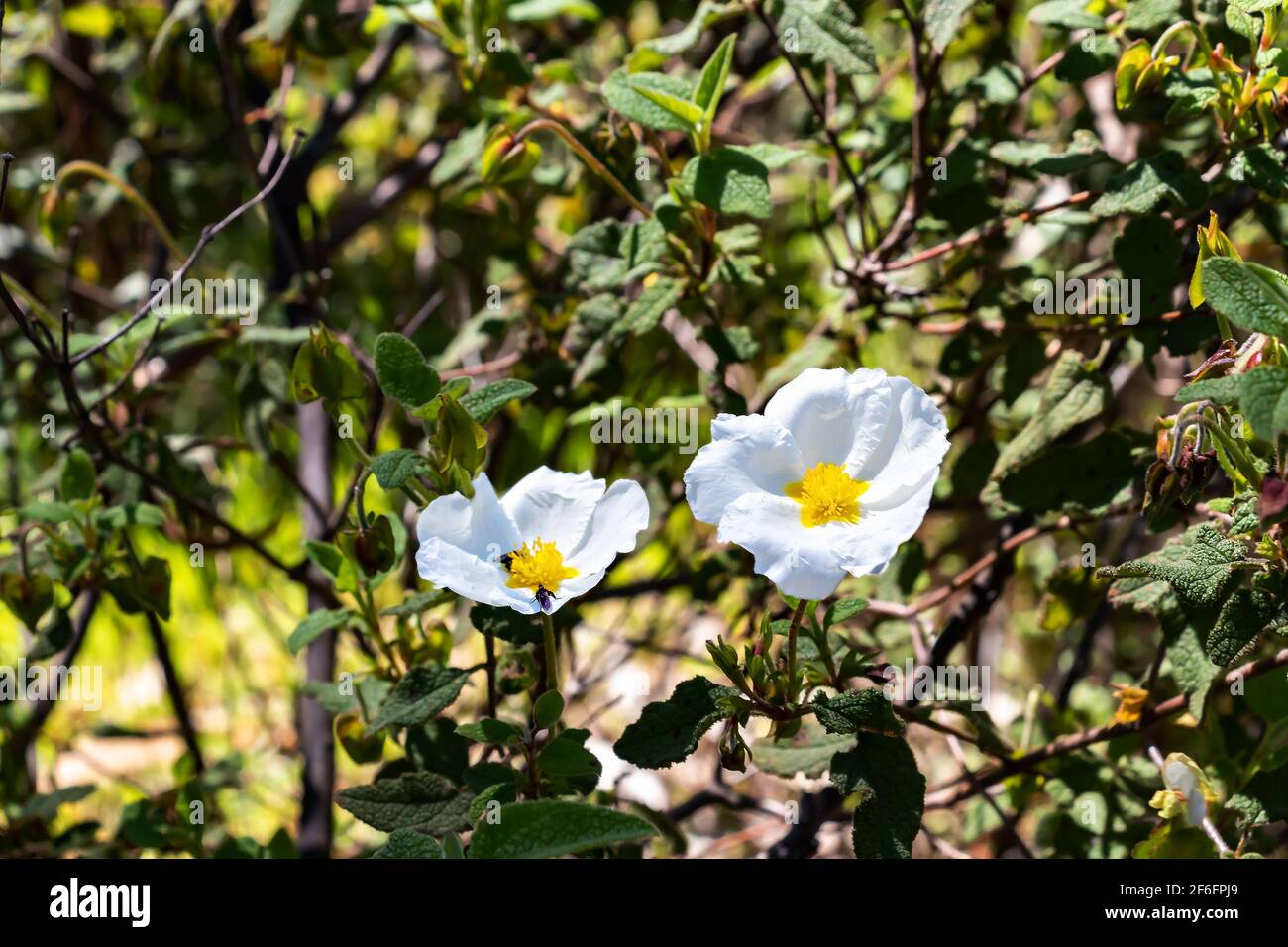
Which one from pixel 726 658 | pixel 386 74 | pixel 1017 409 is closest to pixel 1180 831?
pixel 726 658

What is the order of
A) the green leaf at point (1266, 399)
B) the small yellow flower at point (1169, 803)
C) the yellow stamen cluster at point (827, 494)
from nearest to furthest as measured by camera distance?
the green leaf at point (1266, 399) → the yellow stamen cluster at point (827, 494) → the small yellow flower at point (1169, 803)

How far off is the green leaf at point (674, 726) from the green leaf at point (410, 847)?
6.9 inches

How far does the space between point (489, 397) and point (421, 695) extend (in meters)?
0.32

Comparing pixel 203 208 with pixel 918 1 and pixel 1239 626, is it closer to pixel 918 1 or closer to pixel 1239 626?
pixel 918 1

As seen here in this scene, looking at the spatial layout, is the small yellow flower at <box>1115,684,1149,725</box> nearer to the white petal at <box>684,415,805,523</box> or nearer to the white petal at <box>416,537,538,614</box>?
the white petal at <box>684,415,805,523</box>

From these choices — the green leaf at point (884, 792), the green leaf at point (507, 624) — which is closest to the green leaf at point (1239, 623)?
the green leaf at point (884, 792)

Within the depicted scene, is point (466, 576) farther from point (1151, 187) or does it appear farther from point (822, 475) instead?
point (1151, 187)

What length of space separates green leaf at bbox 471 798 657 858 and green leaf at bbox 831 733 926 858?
266mm

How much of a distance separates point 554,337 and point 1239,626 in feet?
3.20

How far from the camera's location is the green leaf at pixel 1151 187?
1.22 m

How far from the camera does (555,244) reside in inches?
86.0

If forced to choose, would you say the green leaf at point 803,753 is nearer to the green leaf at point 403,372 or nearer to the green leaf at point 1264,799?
the green leaf at point 1264,799

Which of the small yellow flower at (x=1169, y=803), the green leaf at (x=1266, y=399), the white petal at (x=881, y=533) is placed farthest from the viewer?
the small yellow flower at (x=1169, y=803)
